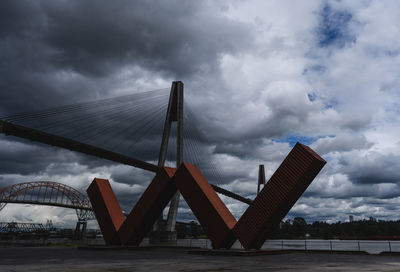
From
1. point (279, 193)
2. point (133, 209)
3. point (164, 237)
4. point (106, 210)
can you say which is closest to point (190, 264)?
point (279, 193)

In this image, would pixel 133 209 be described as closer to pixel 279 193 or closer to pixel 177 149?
pixel 279 193

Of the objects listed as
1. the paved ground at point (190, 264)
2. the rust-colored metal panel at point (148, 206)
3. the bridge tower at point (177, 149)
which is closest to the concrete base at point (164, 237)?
the bridge tower at point (177, 149)

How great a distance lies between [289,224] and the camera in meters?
124

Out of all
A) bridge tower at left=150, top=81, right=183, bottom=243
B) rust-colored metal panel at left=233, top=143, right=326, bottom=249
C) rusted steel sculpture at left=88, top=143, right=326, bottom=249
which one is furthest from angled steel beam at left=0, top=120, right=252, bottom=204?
rust-colored metal panel at left=233, top=143, right=326, bottom=249

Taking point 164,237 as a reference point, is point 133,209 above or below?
above

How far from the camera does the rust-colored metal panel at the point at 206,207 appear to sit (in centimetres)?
2148

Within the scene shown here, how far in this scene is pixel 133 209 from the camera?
26.1m

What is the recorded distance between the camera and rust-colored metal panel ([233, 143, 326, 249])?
18906mm

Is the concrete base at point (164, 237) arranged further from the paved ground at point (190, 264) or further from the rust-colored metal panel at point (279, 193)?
the paved ground at point (190, 264)

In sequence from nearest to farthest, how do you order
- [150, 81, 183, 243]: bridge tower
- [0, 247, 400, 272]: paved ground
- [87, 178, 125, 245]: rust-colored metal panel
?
1. [0, 247, 400, 272]: paved ground
2. [87, 178, 125, 245]: rust-colored metal panel
3. [150, 81, 183, 243]: bridge tower

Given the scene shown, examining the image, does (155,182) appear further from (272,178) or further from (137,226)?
(272,178)

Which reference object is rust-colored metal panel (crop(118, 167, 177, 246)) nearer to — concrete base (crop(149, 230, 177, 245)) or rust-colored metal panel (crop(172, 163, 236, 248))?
rust-colored metal panel (crop(172, 163, 236, 248))

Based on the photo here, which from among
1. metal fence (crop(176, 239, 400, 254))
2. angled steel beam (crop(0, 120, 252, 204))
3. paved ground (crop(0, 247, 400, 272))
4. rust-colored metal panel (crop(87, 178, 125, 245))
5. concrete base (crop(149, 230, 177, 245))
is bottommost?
metal fence (crop(176, 239, 400, 254))

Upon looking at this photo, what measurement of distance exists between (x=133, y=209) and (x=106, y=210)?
3201mm
